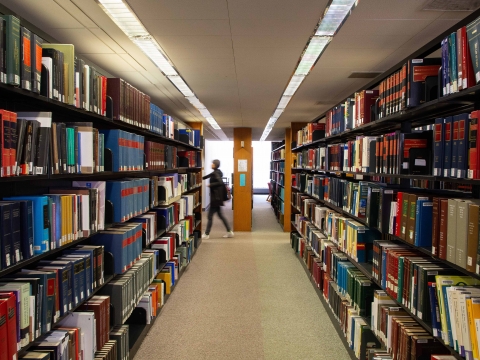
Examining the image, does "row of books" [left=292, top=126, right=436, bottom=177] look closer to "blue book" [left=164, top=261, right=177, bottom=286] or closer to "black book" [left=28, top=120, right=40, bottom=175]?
"black book" [left=28, top=120, right=40, bottom=175]

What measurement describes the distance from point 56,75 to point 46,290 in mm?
1139

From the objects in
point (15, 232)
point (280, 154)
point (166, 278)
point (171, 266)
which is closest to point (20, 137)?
point (15, 232)

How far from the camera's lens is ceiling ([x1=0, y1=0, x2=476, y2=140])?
2.45 m

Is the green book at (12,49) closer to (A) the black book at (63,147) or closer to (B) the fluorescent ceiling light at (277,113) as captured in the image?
(A) the black book at (63,147)

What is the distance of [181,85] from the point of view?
195 inches

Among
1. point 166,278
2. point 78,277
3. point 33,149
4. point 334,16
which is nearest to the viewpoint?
point 33,149

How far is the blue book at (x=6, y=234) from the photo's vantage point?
1535 mm

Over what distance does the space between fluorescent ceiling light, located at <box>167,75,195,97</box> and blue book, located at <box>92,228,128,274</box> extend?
7.70 ft

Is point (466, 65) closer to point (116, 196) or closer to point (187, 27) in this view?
point (187, 27)

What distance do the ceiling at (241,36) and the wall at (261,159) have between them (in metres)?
15.2

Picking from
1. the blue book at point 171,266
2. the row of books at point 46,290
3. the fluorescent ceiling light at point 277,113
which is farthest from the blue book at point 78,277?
the fluorescent ceiling light at point 277,113

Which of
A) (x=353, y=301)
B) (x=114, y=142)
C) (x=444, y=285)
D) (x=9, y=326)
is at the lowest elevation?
(x=353, y=301)

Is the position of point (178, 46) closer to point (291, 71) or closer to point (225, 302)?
point (291, 71)

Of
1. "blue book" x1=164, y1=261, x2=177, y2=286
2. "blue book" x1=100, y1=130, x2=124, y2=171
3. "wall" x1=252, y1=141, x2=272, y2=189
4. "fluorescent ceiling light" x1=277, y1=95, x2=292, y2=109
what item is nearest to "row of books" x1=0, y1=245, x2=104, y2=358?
"blue book" x1=100, y1=130, x2=124, y2=171
